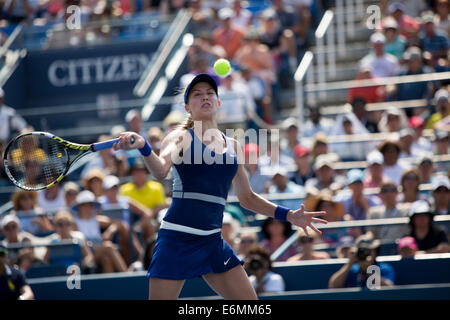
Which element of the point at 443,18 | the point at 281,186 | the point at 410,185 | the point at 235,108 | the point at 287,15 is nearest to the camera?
the point at 410,185

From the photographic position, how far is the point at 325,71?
12.2 metres

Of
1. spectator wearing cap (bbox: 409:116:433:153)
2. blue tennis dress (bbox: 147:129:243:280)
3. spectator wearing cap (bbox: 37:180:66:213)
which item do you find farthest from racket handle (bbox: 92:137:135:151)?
spectator wearing cap (bbox: 409:116:433:153)

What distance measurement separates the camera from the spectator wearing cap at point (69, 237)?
8492 millimetres

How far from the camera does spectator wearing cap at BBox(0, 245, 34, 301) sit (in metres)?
7.46

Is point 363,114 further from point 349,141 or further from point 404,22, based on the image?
point 404,22

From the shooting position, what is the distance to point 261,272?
7.58 metres

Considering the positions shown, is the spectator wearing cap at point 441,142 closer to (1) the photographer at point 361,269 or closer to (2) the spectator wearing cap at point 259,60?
(1) the photographer at point 361,269

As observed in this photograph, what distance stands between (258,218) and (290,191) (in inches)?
20.5

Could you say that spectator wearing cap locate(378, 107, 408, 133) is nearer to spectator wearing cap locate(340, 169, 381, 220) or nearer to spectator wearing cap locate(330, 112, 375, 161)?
spectator wearing cap locate(330, 112, 375, 161)

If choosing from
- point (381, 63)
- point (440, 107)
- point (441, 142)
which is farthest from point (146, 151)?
point (381, 63)

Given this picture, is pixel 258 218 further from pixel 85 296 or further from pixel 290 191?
pixel 85 296

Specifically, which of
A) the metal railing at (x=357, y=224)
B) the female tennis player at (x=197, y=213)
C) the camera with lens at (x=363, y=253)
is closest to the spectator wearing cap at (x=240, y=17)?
the metal railing at (x=357, y=224)

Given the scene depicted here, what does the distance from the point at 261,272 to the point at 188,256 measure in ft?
8.86

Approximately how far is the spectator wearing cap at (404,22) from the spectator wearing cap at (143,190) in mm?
4345
